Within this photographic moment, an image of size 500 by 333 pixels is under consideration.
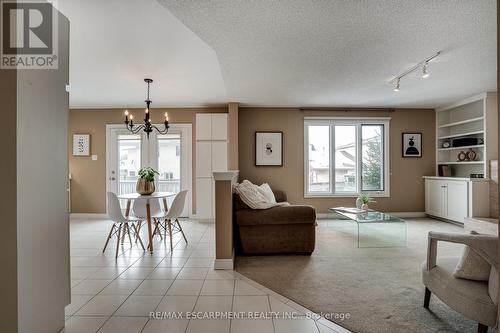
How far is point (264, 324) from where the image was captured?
183 cm

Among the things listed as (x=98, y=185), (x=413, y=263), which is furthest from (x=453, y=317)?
(x=98, y=185)

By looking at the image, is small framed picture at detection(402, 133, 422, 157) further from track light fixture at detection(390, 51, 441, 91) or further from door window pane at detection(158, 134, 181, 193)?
door window pane at detection(158, 134, 181, 193)

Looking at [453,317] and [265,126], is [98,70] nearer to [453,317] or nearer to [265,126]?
[265,126]

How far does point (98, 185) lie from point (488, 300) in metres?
6.34

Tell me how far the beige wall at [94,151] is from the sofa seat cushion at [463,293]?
4.59 meters

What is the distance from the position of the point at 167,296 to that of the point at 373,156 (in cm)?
512

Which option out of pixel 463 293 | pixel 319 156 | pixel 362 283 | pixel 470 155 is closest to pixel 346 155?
pixel 319 156

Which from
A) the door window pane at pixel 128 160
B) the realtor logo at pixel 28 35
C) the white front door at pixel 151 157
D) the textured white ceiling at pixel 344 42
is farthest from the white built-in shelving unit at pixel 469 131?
the door window pane at pixel 128 160

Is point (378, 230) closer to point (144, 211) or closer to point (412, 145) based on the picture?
point (412, 145)

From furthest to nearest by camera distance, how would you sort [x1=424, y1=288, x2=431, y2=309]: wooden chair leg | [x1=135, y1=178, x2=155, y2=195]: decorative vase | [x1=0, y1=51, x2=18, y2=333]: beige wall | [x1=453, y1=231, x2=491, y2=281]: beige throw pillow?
[x1=135, y1=178, x2=155, y2=195]: decorative vase < [x1=424, y1=288, x2=431, y2=309]: wooden chair leg < [x1=453, y1=231, x2=491, y2=281]: beige throw pillow < [x1=0, y1=51, x2=18, y2=333]: beige wall

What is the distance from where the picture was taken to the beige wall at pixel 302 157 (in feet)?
18.4

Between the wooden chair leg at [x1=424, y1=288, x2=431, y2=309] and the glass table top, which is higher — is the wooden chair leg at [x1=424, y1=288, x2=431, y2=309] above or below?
below

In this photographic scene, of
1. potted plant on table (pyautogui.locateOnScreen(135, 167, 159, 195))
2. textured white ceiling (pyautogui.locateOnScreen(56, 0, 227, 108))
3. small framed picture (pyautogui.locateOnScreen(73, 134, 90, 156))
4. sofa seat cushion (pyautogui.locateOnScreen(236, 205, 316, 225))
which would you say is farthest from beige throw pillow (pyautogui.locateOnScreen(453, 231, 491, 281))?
small framed picture (pyautogui.locateOnScreen(73, 134, 90, 156))

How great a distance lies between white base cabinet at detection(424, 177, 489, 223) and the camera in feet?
14.4
